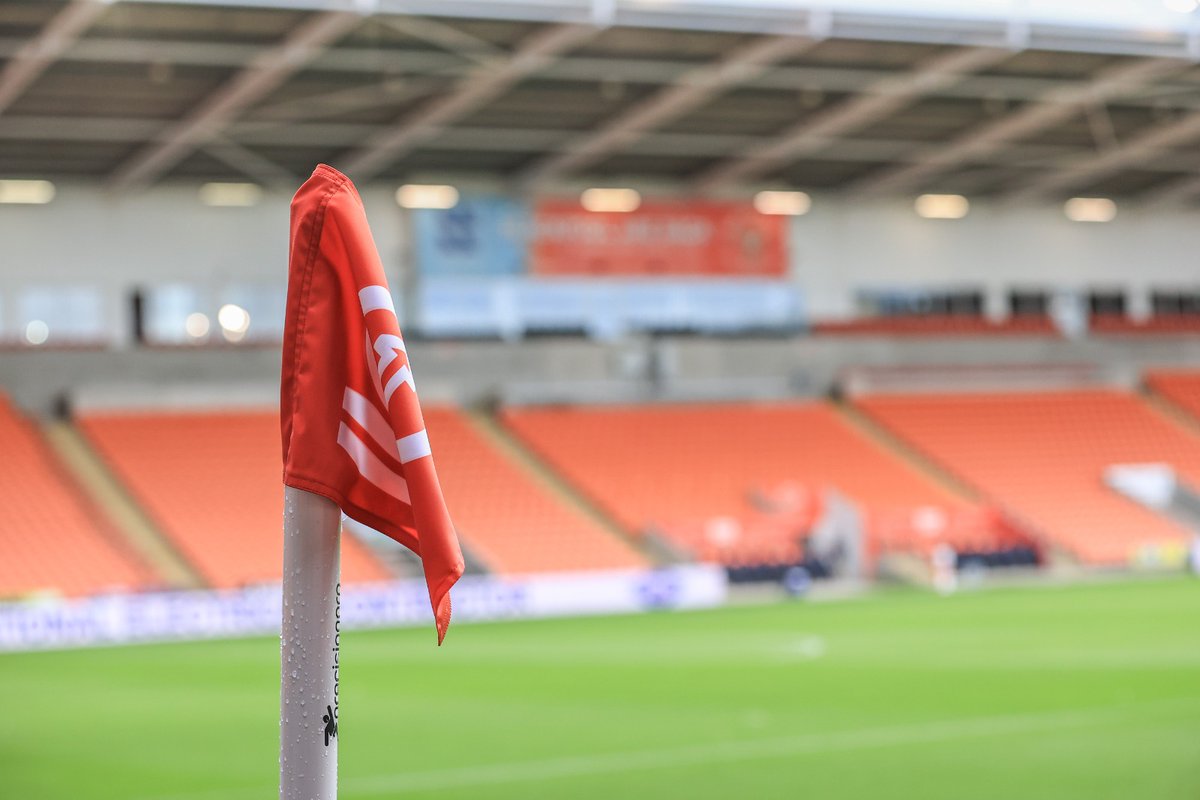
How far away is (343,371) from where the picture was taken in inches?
102

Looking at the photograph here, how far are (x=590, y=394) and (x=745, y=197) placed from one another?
6.40m

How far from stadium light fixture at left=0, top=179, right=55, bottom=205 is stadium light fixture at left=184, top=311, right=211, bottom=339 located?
3837 millimetres

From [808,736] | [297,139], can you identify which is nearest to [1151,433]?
[297,139]

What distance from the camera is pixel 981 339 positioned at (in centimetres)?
4347

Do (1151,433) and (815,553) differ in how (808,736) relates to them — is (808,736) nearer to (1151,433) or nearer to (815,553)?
(815,553)

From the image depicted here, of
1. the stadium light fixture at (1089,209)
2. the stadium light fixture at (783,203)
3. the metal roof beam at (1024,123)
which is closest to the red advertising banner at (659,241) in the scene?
the stadium light fixture at (783,203)

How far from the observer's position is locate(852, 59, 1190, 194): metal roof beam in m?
32.9

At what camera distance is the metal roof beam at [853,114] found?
31359mm

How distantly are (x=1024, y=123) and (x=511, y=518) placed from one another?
538 inches

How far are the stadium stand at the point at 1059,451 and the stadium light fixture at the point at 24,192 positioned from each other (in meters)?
19.3

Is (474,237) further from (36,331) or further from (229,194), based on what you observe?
(36,331)

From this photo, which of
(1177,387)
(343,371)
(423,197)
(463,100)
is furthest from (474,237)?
(343,371)

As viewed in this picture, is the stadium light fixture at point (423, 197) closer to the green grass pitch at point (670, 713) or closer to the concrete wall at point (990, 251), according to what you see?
the concrete wall at point (990, 251)

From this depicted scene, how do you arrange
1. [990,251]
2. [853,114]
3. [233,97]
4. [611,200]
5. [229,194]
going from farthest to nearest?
[990,251]
[611,200]
[229,194]
[853,114]
[233,97]
